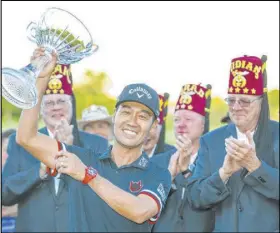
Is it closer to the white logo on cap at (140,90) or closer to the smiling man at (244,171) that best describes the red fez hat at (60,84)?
the smiling man at (244,171)

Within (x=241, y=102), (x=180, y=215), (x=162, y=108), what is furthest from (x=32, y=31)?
(x=162, y=108)

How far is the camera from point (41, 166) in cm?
660

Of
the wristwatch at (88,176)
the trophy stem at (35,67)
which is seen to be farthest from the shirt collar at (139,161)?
the trophy stem at (35,67)

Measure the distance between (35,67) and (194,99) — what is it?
3850 mm

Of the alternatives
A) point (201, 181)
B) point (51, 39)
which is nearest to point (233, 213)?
point (201, 181)

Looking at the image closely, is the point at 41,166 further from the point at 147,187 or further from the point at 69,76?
the point at 147,187

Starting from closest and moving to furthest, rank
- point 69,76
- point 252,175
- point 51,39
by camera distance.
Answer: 1. point 51,39
2. point 252,175
3. point 69,76

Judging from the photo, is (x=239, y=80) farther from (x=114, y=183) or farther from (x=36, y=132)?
(x=36, y=132)

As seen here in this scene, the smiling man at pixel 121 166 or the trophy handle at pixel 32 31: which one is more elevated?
the trophy handle at pixel 32 31

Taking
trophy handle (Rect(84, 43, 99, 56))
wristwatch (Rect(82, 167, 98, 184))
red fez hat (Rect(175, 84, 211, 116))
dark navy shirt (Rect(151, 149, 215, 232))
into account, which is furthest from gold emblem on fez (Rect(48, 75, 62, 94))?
wristwatch (Rect(82, 167, 98, 184))

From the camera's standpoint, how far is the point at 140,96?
16.0 ft

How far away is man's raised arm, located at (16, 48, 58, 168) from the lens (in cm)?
437

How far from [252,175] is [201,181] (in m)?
0.44

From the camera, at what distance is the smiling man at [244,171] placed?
639 cm
